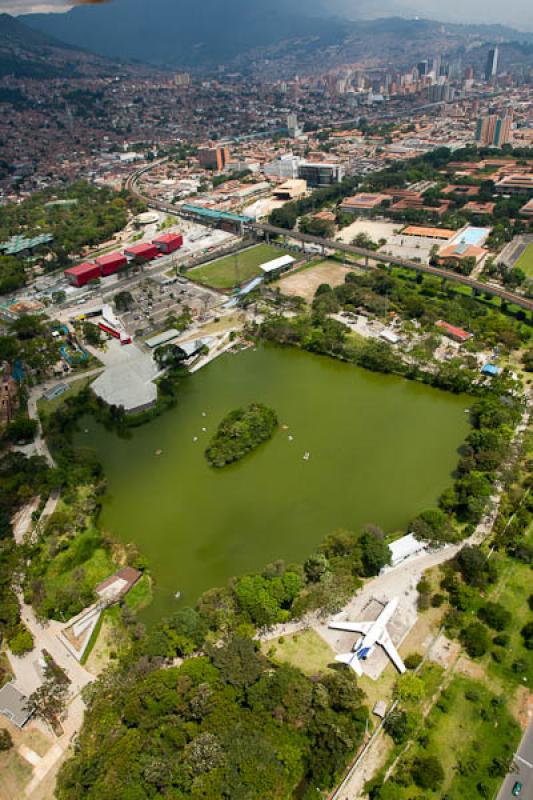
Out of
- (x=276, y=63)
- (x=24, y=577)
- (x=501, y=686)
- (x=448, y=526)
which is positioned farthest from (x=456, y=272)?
(x=276, y=63)

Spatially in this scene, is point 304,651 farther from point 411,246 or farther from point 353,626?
point 411,246

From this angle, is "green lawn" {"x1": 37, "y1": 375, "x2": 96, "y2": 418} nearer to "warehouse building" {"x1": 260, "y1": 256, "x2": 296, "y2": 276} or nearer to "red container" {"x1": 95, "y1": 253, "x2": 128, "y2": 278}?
"red container" {"x1": 95, "y1": 253, "x2": 128, "y2": 278}

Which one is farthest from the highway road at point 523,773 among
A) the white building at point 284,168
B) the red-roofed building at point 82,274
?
the white building at point 284,168

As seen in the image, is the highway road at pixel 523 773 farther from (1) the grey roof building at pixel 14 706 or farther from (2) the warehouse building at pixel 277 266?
(2) the warehouse building at pixel 277 266

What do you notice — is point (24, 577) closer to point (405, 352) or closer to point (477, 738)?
point (477, 738)

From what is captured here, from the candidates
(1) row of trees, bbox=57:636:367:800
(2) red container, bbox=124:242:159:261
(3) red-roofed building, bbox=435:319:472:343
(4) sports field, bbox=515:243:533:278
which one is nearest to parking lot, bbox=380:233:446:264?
(4) sports field, bbox=515:243:533:278

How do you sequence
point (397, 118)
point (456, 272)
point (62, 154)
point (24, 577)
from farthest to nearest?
point (397, 118) < point (62, 154) < point (456, 272) < point (24, 577)
